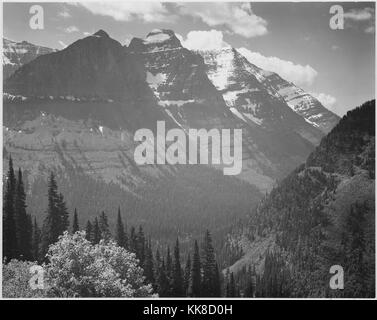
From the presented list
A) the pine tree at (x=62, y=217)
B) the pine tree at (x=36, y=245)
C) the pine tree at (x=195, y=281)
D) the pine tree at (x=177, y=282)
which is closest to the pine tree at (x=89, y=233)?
the pine tree at (x=62, y=217)

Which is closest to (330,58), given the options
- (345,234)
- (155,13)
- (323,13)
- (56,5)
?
(323,13)

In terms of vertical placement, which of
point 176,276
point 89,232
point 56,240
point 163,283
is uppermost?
point 89,232

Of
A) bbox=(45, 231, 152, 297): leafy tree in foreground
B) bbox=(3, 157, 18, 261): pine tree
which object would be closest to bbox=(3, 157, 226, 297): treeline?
bbox=(3, 157, 18, 261): pine tree

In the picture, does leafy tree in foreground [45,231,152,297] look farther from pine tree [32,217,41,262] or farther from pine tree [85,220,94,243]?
pine tree [85,220,94,243]

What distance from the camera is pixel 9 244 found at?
81938mm

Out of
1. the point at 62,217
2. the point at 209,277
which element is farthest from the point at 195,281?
the point at 62,217

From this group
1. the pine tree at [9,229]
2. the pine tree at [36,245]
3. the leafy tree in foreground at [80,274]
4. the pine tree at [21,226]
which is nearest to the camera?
the leafy tree in foreground at [80,274]

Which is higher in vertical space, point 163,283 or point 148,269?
point 148,269

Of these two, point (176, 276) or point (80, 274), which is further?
point (176, 276)

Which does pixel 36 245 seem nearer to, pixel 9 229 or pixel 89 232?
pixel 89 232

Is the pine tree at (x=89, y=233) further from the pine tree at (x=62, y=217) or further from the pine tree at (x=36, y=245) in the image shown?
the pine tree at (x=36, y=245)

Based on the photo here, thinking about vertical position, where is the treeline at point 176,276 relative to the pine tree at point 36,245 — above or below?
below
